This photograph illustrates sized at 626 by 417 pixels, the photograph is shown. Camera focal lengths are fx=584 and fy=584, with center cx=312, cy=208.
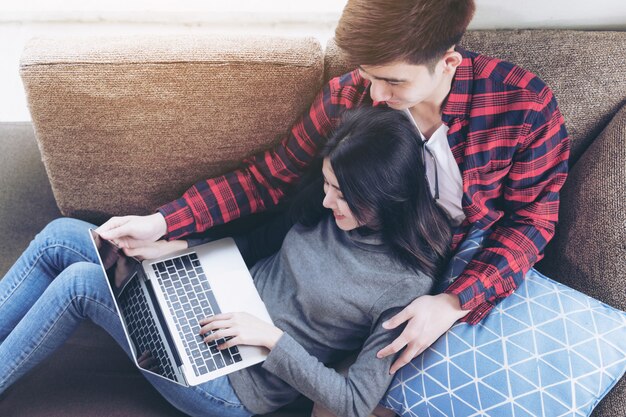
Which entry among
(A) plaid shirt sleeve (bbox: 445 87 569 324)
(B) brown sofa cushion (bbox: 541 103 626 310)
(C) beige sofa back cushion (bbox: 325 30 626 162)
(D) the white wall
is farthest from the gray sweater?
(D) the white wall

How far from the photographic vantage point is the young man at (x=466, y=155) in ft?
3.55

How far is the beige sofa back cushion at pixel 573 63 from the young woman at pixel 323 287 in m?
0.32

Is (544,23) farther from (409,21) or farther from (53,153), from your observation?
(53,153)

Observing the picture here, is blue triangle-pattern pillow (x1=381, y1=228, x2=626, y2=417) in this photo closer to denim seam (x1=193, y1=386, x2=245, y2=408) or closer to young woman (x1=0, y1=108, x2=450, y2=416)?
young woman (x1=0, y1=108, x2=450, y2=416)

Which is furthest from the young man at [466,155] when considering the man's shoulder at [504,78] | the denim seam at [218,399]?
the denim seam at [218,399]

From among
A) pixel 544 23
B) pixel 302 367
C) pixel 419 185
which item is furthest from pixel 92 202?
pixel 544 23

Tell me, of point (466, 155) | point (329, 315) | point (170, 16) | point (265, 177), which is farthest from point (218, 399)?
point (170, 16)

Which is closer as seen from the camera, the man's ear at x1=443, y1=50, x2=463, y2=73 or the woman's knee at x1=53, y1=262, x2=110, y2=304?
the man's ear at x1=443, y1=50, x2=463, y2=73

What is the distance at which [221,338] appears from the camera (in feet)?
3.88

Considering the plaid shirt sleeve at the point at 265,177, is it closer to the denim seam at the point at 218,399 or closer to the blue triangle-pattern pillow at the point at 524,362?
the denim seam at the point at 218,399

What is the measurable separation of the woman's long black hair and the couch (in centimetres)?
24

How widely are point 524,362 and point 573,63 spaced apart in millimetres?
667

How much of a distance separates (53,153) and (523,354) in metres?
1.09

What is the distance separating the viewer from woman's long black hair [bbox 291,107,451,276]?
3.61 ft
